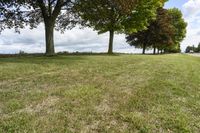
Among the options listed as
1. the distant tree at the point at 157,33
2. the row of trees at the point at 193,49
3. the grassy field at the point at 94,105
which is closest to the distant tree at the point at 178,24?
the distant tree at the point at 157,33

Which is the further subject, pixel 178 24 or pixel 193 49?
pixel 193 49

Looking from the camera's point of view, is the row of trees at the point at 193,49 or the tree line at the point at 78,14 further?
the row of trees at the point at 193,49

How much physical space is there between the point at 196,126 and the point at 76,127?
2.41 meters

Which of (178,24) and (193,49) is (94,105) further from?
(193,49)

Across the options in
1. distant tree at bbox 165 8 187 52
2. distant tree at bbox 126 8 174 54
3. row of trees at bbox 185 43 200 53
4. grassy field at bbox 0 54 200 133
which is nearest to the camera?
grassy field at bbox 0 54 200 133

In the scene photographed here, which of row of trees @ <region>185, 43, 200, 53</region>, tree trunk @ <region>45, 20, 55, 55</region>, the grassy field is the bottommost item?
row of trees @ <region>185, 43, 200, 53</region>


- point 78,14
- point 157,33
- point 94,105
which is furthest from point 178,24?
point 94,105

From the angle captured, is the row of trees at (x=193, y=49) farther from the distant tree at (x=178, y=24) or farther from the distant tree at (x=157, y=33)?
the distant tree at (x=157, y=33)

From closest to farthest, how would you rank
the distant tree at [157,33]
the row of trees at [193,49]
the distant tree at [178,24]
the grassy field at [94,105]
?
the grassy field at [94,105], the distant tree at [157,33], the distant tree at [178,24], the row of trees at [193,49]

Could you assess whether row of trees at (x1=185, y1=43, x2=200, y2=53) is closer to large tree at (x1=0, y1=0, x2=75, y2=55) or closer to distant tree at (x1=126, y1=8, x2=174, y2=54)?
distant tree at (x1=126, y1=8, x2=174, y2=54)

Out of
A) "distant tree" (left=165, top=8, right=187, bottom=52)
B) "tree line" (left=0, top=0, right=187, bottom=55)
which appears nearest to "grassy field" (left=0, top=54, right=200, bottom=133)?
"tree line" (left=0, top=0, right=187, bottom=55)

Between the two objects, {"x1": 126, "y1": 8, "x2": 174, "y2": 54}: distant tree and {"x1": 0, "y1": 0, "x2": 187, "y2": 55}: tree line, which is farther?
{"x1": 126, "y1": 8, "x2": 174, "y2": 54}: distant tree

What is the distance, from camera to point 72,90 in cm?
855

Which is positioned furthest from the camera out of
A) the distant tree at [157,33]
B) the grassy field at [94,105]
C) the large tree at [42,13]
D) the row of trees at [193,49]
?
the row of trees at [193,49]
